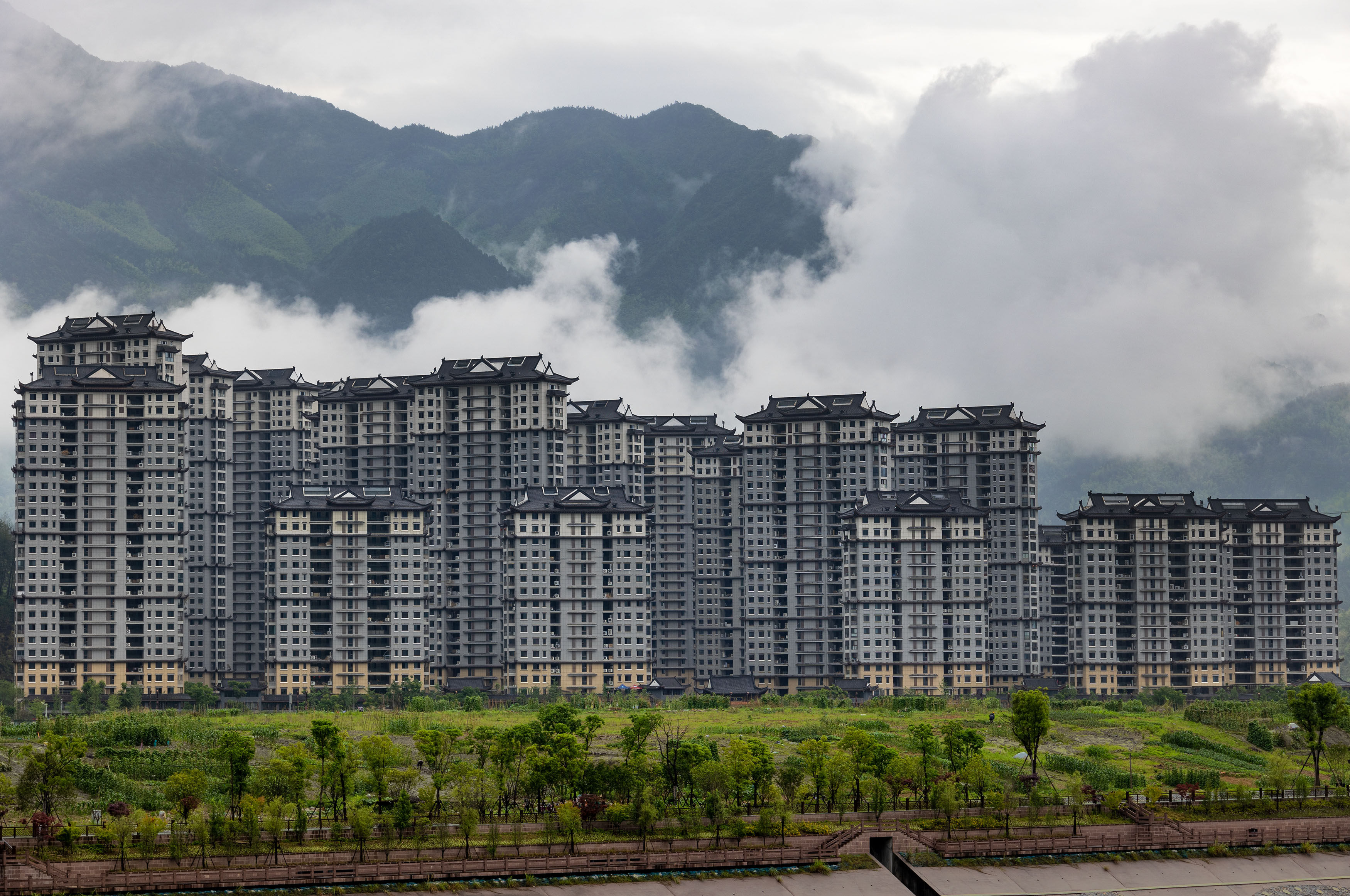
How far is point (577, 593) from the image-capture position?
157 meters

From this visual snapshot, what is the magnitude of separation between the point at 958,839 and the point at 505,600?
88.1m

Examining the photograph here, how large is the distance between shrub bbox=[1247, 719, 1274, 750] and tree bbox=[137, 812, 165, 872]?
241 feet

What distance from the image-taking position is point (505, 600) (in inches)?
6216

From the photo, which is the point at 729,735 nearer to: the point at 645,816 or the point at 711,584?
the point at 645,816

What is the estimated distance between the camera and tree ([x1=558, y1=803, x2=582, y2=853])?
7119 centimetres

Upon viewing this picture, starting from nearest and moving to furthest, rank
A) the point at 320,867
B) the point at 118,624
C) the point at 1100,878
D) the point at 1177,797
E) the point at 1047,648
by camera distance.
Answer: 1. the point at 320,867
2. the point at 1100,878
3. the point at 1177,797
4. the point at 118,624
5. the point at 1047,648

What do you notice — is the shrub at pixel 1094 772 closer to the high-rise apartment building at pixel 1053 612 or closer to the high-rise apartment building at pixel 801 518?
the high-rise apartment building at pixel 801 518

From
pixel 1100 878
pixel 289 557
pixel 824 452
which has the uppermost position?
pixel 824 452

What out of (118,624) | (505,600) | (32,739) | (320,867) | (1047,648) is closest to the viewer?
(320,867)

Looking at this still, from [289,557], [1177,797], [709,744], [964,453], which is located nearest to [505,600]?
[289,557]

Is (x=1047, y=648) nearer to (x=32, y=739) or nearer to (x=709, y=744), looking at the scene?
(x=709, y=744)

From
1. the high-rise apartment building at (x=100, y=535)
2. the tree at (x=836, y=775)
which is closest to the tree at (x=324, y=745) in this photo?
the tree at (x=836, y=775)

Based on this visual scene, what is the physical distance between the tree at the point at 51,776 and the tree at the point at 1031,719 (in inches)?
1901

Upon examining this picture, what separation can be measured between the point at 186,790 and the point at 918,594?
313 feet
